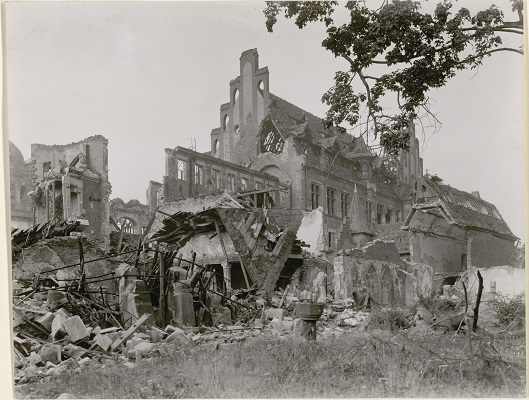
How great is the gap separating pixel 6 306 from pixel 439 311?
23.8 feet

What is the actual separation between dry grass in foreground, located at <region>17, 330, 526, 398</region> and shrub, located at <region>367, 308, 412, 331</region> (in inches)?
85.3

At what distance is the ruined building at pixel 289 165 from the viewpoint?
10.7 meters

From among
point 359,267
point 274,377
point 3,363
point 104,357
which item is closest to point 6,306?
point 3,363

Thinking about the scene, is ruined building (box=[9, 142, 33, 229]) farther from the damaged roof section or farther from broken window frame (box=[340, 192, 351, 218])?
broken window frame (box=[340, 192, 351, 218])

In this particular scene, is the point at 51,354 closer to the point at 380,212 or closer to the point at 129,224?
the point at 380,212

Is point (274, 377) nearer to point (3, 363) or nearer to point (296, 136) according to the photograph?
point (3, 363)

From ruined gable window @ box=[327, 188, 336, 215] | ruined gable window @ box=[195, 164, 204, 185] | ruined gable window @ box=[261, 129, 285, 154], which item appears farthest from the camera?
ruined gable window @ box=[195, 164, 204, 185]

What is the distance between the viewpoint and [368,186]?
1206 centimetres

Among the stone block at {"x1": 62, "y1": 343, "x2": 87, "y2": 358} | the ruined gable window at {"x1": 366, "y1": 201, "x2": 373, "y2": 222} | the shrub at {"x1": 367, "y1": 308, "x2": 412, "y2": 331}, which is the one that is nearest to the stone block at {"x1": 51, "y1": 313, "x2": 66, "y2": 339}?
the stone block at {"x1": 62, "y1": 343, "x2": 87, "y2": 358}

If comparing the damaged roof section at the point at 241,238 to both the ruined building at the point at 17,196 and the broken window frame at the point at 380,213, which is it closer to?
the broken window frame at the point at 380,213

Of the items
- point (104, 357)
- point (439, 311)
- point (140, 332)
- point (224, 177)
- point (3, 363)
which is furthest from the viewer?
point (224, 177)

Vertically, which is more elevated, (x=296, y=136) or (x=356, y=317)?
(x=296, y=136)

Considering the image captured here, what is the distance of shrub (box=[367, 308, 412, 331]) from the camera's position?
10.2 metres

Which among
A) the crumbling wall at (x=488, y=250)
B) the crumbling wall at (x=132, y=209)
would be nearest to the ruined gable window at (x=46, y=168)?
the crumbling wall at (x=132, y=209)
